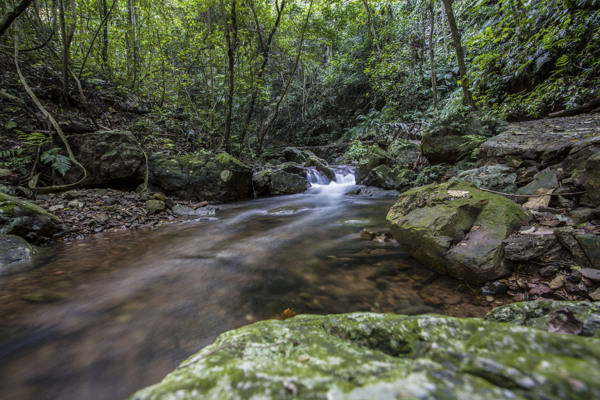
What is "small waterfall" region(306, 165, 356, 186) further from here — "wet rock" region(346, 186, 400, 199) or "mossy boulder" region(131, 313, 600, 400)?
"mossy boulder" region(131, 313, 600, 400)

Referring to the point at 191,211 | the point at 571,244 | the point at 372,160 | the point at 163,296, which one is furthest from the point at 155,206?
the point at 372,160

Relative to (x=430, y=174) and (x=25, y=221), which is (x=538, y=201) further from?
(x=25, y=221)

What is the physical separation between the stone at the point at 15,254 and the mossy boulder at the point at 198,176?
4076mm

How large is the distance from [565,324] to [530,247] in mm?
1941

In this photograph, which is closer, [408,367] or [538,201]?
[408,367]

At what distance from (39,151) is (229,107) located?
5.58 meters

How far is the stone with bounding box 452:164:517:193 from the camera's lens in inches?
181

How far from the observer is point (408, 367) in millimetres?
802

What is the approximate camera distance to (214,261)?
3877 millimetres

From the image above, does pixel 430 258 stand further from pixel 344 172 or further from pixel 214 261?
pixel 344 172

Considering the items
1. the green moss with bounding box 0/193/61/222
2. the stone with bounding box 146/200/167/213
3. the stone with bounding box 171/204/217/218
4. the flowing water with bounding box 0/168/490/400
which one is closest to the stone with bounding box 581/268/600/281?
the flowing water with bounding box 0/168/490/400

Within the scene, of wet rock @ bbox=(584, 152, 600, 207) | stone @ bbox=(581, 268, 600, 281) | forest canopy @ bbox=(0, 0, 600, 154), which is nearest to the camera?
stone @ bbox=(581, 268, 600, 281)

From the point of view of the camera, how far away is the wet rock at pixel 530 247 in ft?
8.13

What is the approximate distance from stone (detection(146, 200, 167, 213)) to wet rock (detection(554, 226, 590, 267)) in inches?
291
